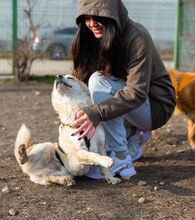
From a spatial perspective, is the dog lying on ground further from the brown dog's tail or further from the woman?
the woman

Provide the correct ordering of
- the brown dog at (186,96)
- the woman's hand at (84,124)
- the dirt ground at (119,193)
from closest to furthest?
1. the dirt ground at (119,193)
2. the woman's hand at (84,124)
3. the brown dog at (186,96)

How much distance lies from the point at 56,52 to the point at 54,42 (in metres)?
0.25

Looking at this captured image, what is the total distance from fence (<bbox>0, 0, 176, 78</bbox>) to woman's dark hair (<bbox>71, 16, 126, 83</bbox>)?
521 cm

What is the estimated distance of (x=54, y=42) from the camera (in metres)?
9.02

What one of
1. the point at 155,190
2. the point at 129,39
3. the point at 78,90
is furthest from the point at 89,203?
the point at 129,39

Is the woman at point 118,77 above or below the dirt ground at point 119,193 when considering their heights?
above

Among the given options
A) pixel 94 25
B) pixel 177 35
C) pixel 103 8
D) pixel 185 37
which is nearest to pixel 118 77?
pixel 94 25

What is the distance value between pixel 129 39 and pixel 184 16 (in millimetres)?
6361

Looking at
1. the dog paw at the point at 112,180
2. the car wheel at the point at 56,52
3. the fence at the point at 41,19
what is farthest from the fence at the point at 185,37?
the dog paw at the point at 112,180

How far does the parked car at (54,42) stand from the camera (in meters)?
8.70

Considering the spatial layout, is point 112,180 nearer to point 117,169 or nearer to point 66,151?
point 117,169

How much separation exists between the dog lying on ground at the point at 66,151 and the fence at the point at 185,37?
5886 mm

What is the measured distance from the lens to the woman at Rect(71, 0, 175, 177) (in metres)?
2.96

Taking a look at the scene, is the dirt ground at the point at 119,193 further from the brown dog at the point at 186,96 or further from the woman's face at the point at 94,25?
the woman's face at the point at 94,25
